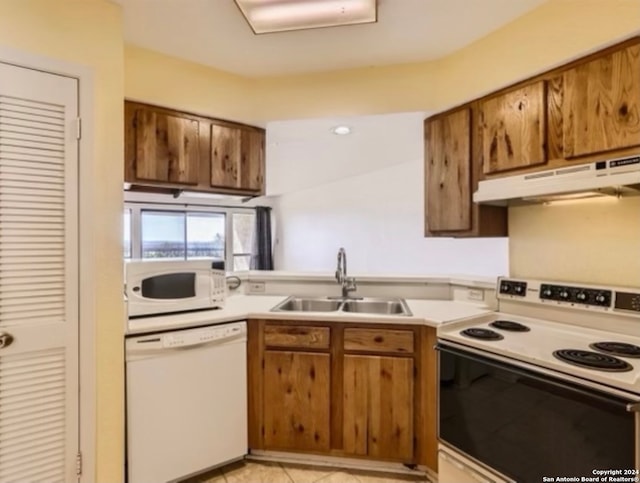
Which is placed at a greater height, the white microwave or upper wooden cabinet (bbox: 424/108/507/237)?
upper wooden cabinet (bbox: 424/108/507/237)

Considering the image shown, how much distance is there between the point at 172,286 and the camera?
1981mm

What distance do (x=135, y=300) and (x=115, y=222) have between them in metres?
0.48

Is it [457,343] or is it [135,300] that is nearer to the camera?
[457,343]

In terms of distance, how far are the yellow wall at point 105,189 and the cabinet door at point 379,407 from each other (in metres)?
1.18

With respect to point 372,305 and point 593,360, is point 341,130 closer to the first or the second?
point 372,305

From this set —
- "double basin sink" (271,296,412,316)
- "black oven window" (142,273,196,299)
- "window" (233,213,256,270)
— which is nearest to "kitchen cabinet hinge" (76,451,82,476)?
"black oven window" (142,273,196,299)

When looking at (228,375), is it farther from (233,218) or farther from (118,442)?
(233,218)

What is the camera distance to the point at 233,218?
20.5ft

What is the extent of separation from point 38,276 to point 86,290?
0.61 ft

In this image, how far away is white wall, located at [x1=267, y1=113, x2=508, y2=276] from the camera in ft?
11.0

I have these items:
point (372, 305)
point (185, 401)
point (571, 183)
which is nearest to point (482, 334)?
point (571, 183)

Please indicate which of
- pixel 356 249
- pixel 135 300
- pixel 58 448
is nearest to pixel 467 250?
pixel 356 249

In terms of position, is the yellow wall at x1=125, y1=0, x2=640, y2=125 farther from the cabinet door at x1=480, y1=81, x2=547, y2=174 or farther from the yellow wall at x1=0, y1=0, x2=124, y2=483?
the yellow wall at x1=0, y1=0, x2=124, y2=483

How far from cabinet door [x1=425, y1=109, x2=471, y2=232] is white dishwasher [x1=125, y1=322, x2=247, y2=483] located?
1.42 meters
